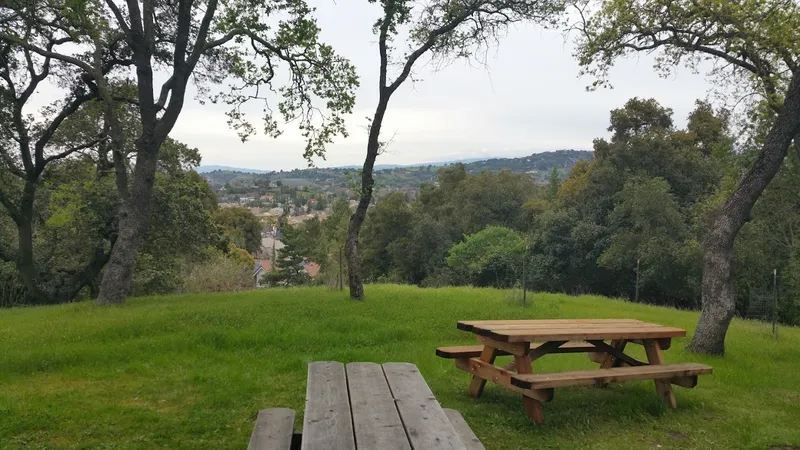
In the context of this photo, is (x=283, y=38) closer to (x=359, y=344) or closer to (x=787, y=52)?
(x=359, y=344)

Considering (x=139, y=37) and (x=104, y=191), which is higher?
(x=139, y=37)

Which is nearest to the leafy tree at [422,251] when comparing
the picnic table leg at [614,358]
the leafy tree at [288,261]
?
the leafy tree at [288,261]

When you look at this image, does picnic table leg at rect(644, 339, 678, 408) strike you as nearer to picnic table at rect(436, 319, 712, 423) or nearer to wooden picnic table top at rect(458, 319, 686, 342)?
picnic table at rect(436, 319, 712, 423)

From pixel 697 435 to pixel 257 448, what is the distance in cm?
378

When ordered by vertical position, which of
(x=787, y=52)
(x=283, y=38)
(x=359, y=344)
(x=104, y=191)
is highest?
(x=283, y=38)

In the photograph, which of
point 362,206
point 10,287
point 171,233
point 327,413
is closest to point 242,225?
point 10,287

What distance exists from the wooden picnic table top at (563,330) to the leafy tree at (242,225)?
46.2 metres

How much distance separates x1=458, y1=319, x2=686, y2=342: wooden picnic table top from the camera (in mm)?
4480

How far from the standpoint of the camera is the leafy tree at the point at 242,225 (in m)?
51.1

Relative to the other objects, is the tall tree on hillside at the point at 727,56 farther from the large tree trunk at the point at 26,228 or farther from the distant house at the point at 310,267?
the distant house at the point at 310,267

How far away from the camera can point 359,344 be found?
751cm

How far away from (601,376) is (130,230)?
366 inches

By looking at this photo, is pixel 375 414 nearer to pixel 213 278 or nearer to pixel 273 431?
pixel 273 431

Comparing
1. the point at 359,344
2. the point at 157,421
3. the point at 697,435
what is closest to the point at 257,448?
the point at 157,421
